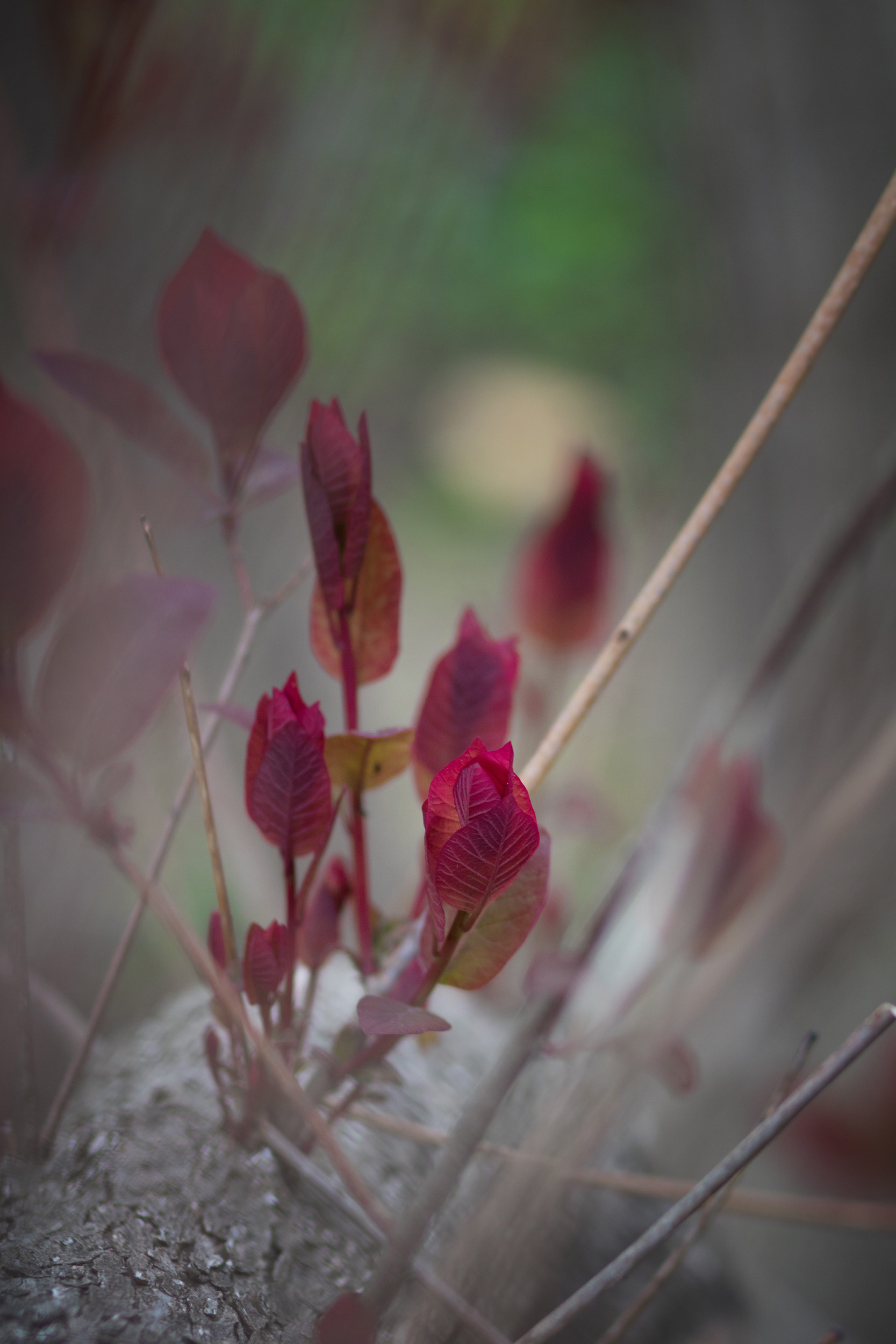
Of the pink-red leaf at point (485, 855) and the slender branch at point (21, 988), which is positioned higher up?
the pink-red leaf at point (485, 855)

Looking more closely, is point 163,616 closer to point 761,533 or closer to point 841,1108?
point 841,1108

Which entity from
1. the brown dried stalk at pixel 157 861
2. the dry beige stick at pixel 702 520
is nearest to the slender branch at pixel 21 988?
the brown dried stalk at pixel 157 861

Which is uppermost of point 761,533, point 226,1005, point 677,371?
point 677,371

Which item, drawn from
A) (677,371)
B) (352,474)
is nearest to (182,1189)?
(352,474)

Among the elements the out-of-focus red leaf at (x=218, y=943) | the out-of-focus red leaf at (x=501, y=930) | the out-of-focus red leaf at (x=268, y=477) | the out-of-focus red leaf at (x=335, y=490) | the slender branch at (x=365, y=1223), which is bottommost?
the slender branch at (x=365, y=1223)

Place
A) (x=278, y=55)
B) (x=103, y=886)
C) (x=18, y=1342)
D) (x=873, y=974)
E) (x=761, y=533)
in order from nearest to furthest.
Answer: (x=18, y=1342) < (x=103, y=886) < (x=278, y=55) < (x=873, y=974) < (x=761, y=533)

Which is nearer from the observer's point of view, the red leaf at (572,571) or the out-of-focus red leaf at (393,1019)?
the out-of-focus red leaf at (393,1019)

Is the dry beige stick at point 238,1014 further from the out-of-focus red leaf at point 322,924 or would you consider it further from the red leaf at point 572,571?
the red leaf at point 572,571

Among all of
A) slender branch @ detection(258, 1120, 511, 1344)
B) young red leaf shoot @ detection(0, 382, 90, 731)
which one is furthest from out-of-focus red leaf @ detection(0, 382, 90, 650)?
slender branch @ detection(258, 1120, 511, 1344)
